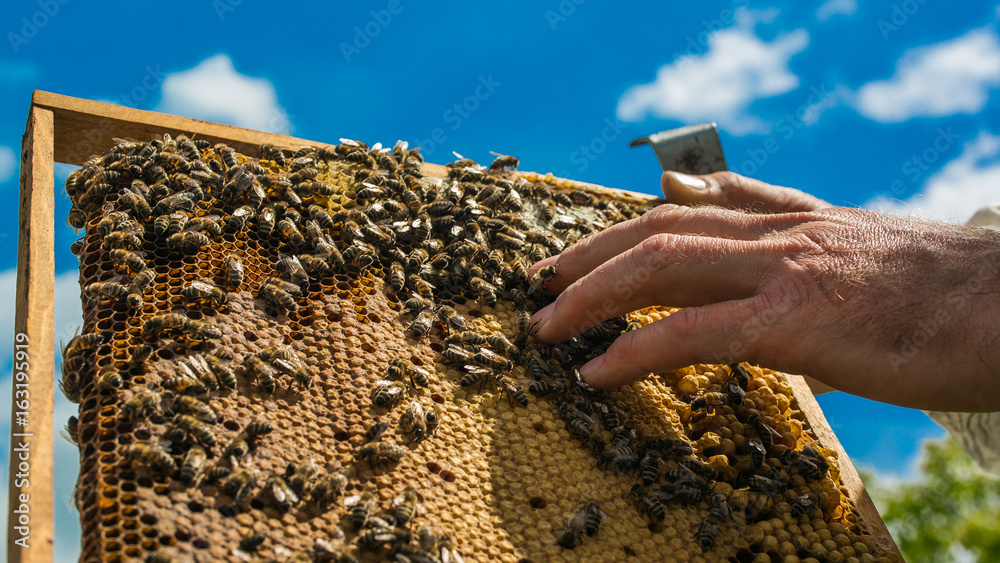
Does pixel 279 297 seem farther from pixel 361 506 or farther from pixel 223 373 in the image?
pixel 361 506

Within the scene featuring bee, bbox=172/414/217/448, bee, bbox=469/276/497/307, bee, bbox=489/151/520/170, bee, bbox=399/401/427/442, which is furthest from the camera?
bee, bbox=489/151/520/170

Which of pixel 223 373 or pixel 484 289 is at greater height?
pixel 484 289

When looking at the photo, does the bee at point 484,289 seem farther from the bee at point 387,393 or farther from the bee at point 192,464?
the bee at point 192,464

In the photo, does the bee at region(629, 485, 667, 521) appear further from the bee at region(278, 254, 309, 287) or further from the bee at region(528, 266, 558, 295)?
the bee at region(278, 254, 309, 287)

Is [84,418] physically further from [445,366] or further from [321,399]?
[445,366]

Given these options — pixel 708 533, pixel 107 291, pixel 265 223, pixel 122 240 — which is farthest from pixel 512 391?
pixel 122 240

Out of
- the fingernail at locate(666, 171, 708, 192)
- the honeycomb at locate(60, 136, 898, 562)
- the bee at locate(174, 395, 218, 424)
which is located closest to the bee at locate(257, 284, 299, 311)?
the honeycomb at locate(60, 136, 898, 562)
